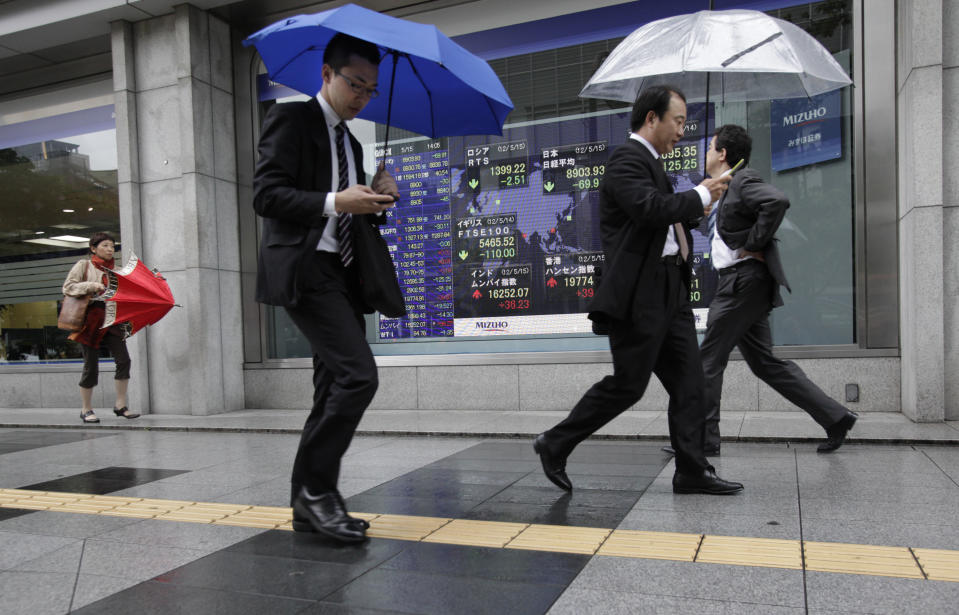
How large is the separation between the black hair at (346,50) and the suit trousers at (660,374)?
5.37 feet

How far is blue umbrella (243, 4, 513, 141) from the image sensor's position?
300 cm

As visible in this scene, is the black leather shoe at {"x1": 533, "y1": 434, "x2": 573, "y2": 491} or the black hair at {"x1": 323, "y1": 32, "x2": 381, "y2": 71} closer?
the black hair at {"x1": 323, "y1": 32, "x2": 381, "y2": 71}

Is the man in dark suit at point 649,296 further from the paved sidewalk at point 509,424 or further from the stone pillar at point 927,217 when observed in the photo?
the stone pillar at point 927,217

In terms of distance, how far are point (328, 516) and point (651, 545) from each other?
1308mm

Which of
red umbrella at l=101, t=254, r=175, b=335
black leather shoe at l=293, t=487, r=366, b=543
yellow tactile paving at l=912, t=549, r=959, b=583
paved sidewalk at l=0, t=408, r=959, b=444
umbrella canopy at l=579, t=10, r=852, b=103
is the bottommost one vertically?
paved sidewalk at l=0, t=408, r=959, b=444

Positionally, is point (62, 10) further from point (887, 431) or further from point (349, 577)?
point (887, 431)

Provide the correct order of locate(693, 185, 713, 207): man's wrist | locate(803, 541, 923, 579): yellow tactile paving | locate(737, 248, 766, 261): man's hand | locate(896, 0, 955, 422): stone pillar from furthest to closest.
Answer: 1. locate(896, 0, 955, 422): stone pillar
2. locate(737, 248, 766, 261): man's hand
3. locate(693, 185, 713, 207): man's wrist
4. locate(803, 541, 923, 579): yellow tactile paving

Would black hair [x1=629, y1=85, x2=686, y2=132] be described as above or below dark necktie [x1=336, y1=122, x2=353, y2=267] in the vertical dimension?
above

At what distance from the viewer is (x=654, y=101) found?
3691 mm

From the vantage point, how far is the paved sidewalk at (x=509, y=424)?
5.32m

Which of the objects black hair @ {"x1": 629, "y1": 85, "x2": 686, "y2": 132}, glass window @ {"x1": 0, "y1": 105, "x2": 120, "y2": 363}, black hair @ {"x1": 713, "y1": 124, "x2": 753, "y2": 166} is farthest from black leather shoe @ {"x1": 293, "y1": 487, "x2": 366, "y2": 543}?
glass window @ {"x1": 0, "y1": 105, "x2": 120, "y2": 363}

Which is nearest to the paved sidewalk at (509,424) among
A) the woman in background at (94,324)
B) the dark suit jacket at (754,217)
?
the woman in background at (94,324)

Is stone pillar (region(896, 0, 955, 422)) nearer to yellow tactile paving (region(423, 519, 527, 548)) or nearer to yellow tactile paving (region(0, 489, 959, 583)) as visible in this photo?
yellow tactile paving (region(0, 489, 959, 583))

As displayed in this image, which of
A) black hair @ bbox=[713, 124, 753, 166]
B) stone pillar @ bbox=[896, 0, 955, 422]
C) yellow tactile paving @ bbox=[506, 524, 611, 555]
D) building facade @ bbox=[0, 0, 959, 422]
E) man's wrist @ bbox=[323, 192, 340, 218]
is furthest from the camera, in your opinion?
building facade @ bbox=[0, 0, 959, 422]
